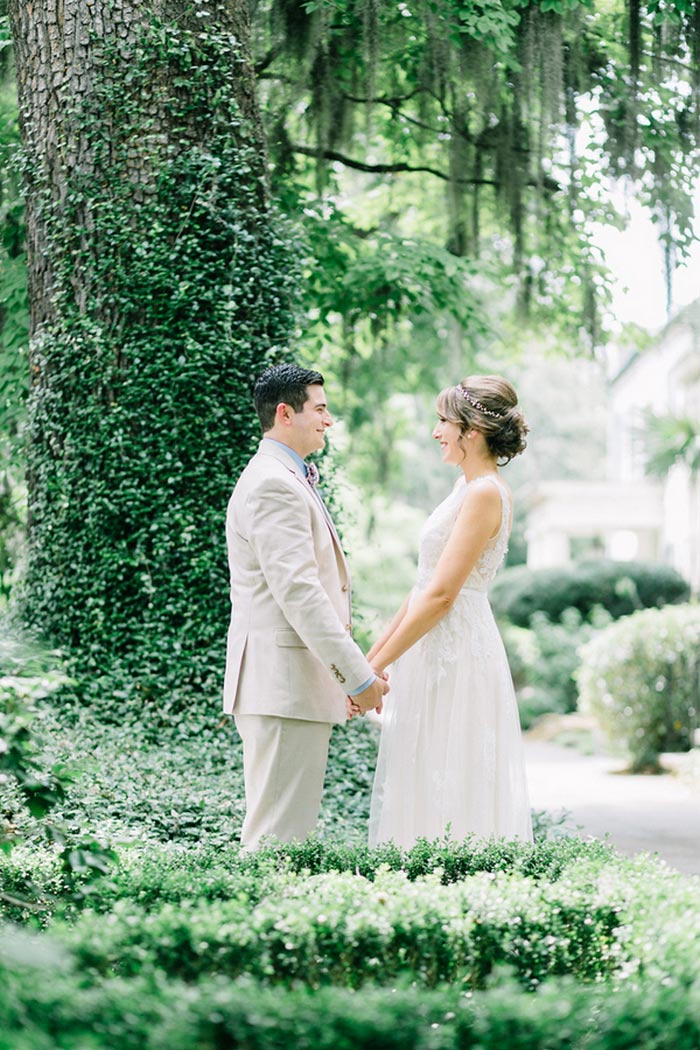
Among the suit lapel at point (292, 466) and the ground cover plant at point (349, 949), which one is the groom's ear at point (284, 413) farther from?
the ground cover plant at point (349, 949)

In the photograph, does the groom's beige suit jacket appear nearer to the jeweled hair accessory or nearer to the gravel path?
the jeweled hair accessory

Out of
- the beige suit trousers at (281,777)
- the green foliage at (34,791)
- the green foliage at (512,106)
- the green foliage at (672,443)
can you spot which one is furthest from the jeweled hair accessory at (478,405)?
the green foliage at (672,443)

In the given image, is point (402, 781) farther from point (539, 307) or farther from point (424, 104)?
point (539, 307)

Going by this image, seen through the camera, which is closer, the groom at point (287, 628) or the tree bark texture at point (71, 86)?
the groom at point (287, 628)

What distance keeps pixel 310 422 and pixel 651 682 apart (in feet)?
28.5

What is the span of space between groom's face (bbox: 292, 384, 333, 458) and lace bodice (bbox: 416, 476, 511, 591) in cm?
53

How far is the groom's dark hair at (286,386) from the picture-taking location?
4.20 meters

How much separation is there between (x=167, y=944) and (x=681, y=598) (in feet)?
60.0

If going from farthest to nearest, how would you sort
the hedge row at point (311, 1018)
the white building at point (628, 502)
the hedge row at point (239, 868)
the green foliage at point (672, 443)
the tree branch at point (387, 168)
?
the white building at point (628, 502) → the green foliage at point (672, 443) → the tree branch at point (387, 168) → the hedge row at point (239, 868) → the hedge row at point (311, 1018)

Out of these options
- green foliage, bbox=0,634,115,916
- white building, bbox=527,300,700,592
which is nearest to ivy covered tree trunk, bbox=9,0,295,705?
green foliage, bbox=0,634,115,916

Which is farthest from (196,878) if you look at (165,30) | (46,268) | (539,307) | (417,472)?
(417,472)

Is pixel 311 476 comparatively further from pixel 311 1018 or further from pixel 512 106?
pixel 512 106

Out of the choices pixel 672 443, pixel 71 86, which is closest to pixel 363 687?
pixel 71 86

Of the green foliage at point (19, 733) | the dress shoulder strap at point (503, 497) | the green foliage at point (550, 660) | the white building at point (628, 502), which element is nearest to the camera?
the green foliage at point (19, 733)
